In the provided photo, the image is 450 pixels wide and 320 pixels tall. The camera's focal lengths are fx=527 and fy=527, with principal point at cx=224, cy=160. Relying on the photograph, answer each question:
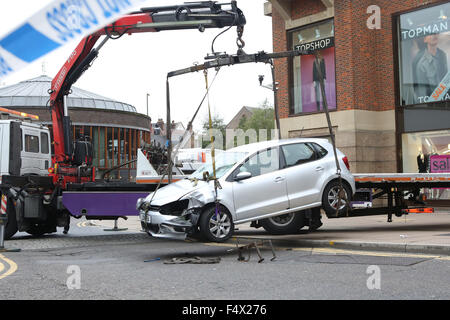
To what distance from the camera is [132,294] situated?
18.9 feet

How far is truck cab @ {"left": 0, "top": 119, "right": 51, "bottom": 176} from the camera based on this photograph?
1205 centimetres

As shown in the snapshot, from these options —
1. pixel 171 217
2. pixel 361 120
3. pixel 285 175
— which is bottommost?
pixel 171 217

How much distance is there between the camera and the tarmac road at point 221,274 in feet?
18.9

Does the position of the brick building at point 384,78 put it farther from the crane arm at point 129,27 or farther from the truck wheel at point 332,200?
the crane arm at point 129,27

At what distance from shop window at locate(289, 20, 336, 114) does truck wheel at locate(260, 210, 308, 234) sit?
894 centimetres

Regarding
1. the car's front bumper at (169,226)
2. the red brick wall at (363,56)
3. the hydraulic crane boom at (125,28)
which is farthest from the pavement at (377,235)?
the red brick wall at (363,56)

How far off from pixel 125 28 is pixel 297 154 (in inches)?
185

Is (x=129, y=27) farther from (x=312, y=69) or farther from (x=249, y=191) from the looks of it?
(x=312, y=69)

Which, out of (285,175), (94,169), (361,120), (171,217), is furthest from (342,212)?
(361,120)

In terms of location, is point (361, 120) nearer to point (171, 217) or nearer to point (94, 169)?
point (94, 169)

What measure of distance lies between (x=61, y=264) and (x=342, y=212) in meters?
5.64

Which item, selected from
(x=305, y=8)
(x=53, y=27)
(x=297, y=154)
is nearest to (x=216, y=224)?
(x=297, y=154)

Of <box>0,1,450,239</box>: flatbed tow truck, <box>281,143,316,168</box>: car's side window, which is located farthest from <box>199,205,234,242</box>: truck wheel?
<box>0,1,450,239</box>: flatbed tow truck
